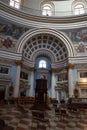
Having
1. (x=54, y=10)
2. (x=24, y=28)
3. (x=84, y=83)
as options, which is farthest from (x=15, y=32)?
(x=84, y=83)

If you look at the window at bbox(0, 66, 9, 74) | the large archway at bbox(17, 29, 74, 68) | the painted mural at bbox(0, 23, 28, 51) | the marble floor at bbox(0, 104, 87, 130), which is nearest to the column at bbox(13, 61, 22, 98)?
the window at bbox(0, 66, 9, 74)

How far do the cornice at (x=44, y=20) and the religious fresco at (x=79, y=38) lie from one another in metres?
0.76

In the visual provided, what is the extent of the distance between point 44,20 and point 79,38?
6.28m

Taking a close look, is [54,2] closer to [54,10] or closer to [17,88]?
[54,10]

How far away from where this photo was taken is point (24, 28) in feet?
66.9

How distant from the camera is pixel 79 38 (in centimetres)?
2047

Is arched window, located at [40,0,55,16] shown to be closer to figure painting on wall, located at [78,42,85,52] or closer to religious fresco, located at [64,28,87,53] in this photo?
religious fresco, located at [64,28,87,53]

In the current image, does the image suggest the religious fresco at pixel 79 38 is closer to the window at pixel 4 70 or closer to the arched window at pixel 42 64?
the arched window at pixel 42 64

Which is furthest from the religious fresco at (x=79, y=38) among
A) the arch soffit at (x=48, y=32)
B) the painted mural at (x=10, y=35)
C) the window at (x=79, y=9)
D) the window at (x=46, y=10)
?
the painted mural at (x=10, y=35)

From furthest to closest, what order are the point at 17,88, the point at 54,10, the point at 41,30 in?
the point at 54,10, the point at 41,30, the point at 17,88

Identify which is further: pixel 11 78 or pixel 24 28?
pixel 24 28

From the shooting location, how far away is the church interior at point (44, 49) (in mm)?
18562

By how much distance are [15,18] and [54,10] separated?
24.1 ft

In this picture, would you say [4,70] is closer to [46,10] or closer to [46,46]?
[46,46]
